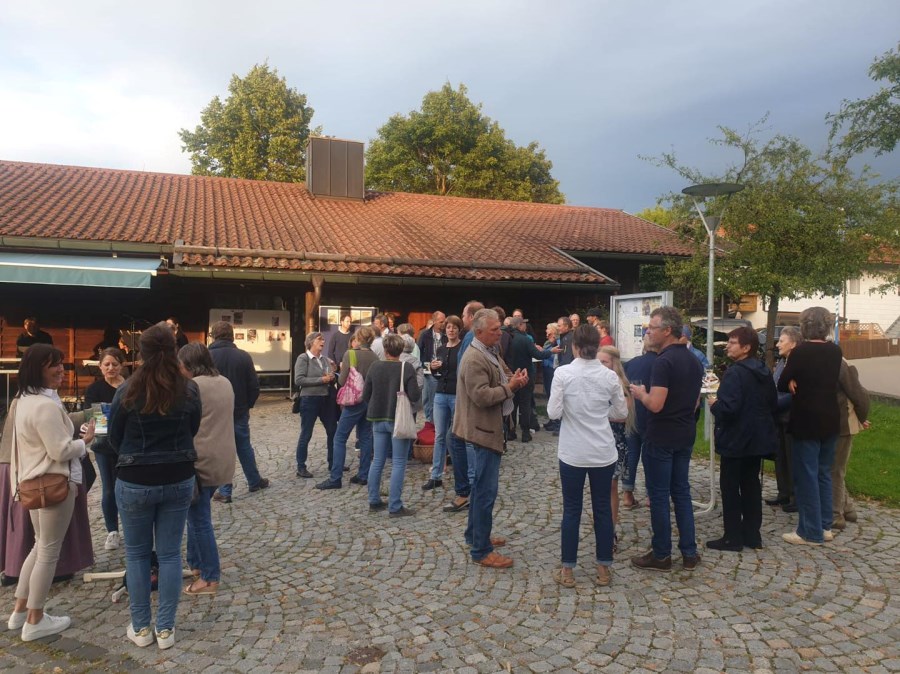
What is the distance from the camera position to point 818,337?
4.65 m

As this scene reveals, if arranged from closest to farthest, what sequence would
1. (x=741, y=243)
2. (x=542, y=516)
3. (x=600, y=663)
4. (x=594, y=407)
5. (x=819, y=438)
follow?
(x=600, y=663)
(x=594, y=407)
(x=819, y=438)
(x=542, y=516)
(x=741, y=243)

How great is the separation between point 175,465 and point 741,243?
10289 millimetres

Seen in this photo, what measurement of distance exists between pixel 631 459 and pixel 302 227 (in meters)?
9.63

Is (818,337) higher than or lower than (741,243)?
lower

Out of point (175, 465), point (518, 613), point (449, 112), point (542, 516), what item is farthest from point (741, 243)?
point (449, 112)

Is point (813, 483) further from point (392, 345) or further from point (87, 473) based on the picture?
point (87, 473)

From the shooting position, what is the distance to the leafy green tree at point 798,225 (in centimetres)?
1008

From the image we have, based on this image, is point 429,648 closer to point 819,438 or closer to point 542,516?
point 542,516

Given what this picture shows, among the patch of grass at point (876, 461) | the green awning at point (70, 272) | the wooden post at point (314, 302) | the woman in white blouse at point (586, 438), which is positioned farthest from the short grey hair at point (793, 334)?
the green awning at point (70, 272)

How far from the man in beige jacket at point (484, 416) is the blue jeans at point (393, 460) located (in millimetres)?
1157

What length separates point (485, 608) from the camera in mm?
3758

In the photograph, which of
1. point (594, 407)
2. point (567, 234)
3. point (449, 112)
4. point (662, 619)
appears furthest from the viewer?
point (449, 112)

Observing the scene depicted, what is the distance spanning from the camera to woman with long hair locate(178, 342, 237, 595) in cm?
381

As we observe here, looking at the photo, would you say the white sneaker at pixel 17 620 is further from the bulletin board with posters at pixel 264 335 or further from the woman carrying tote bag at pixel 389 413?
the bulletin board with posters at pixel 264 335
